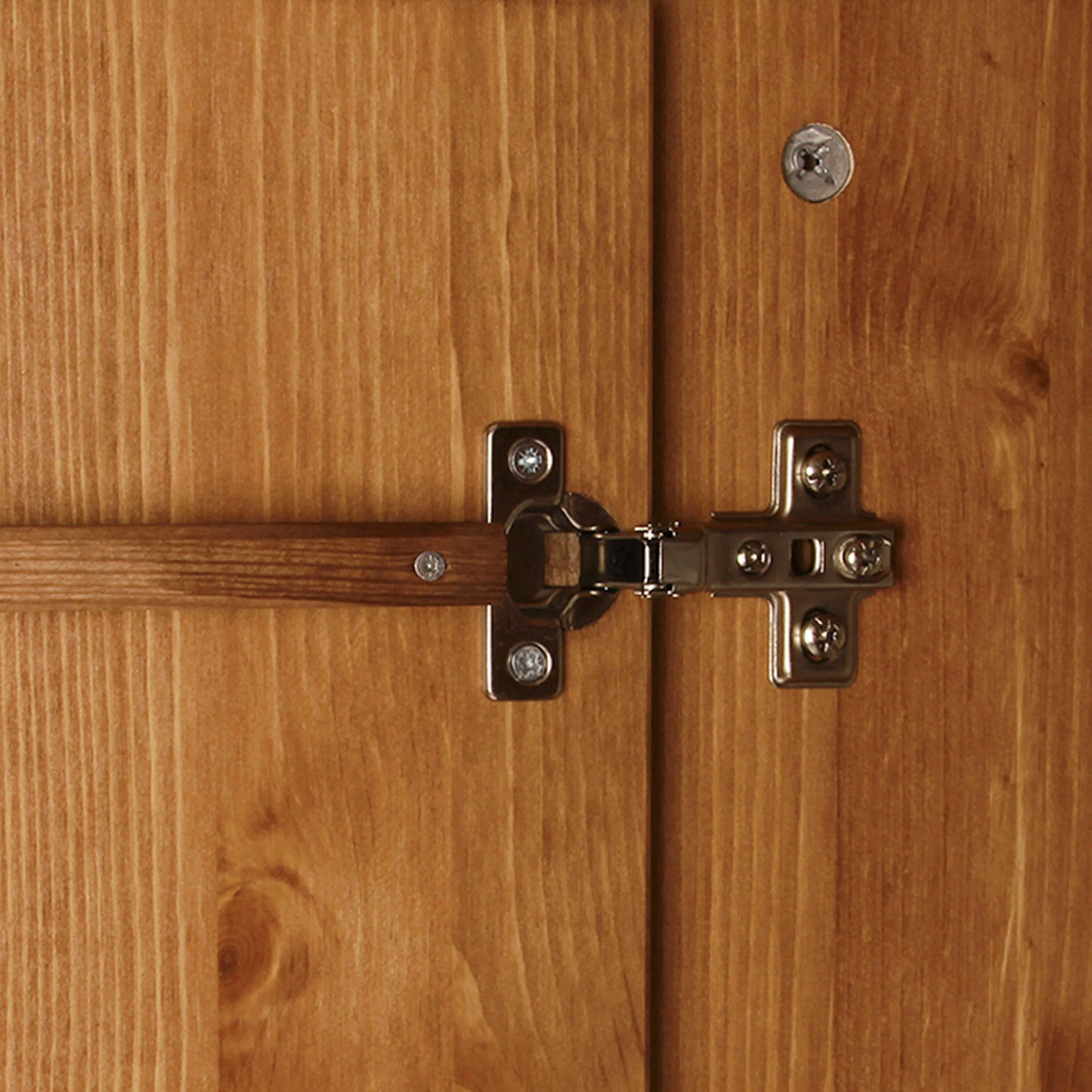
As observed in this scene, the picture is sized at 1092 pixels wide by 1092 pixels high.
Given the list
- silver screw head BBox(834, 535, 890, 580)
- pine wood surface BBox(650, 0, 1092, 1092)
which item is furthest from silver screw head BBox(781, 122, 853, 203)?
silver screw head BBox(834, 535, 890, 580)

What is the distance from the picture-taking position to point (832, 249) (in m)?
0.48

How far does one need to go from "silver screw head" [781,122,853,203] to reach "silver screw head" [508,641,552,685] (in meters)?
0.19

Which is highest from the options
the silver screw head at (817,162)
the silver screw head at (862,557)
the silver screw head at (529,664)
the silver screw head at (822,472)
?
the silver screw head at (817,162)

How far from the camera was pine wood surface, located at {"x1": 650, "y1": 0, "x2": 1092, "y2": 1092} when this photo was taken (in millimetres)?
472

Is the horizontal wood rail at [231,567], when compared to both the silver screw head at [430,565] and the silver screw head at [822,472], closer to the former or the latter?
the silver screw head at [430,565]

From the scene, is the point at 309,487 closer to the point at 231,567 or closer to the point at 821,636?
the point at 231,567

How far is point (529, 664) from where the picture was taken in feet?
1.51

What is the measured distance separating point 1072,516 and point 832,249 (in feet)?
0.45

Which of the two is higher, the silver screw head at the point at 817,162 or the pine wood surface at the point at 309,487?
the silver screw head at the point at 817,162

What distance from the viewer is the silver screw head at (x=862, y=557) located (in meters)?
0.48

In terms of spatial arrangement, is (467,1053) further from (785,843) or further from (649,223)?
(649,223)

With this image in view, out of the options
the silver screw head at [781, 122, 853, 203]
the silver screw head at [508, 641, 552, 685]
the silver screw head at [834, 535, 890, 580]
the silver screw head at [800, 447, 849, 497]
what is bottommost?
the silver screw head at [508, 641, 552, 685]

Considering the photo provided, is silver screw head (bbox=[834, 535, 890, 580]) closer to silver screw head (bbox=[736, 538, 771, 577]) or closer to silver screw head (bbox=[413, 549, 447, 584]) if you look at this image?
silver screw head (bbox=[736, 538, 771, 577])

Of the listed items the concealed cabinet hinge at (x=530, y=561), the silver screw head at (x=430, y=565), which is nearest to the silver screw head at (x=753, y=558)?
the concealed cabinet hinge at (x=530, y=561)
